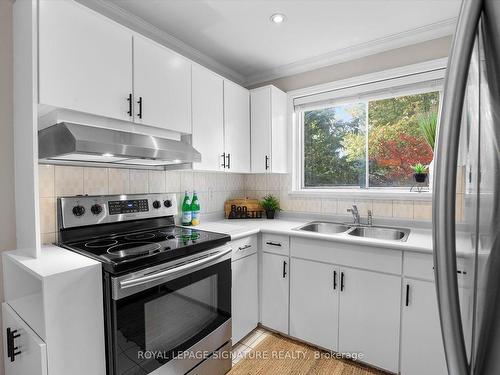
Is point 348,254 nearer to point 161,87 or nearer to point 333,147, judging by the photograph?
point 333,147

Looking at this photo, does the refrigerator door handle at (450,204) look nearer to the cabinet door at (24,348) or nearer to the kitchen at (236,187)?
the kitchen at (236,187)

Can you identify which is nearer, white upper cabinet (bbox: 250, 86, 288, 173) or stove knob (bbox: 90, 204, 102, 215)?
stove knob (bbox: 90, 204, 102, 215)

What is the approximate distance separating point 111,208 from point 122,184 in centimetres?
21

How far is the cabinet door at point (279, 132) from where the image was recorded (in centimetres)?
271

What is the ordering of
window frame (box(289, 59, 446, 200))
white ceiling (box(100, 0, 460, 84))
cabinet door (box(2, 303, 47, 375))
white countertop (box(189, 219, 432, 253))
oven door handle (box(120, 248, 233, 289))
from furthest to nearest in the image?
window frame (box(289, 59, 446, 200))
white ceiling (box(100, 0, 460, 84))
white countertop (box(189, 219, 432, 253))
oven door handle (box(120, 248, 233, 289))
cabinet door (box(2, 303, 47, 375))

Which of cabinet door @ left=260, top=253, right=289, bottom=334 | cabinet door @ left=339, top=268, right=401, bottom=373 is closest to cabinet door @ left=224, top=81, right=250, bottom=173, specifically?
cabinet door @ left=260, top=253, right=289, bottom=334

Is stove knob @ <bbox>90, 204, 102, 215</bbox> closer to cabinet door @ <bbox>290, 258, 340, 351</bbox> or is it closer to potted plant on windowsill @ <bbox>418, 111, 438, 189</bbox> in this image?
cabinet door @ <bbox>290, 258, 340, 351</bbox>

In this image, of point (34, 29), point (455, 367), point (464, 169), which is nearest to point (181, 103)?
point (34, 29)

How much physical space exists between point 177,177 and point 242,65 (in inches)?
53.2

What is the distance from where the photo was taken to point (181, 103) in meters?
2.01

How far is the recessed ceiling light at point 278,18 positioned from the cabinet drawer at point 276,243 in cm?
165

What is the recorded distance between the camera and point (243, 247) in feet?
7.16

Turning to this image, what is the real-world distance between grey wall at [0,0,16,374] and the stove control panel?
0.78 ft

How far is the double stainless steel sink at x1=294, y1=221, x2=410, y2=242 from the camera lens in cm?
222
